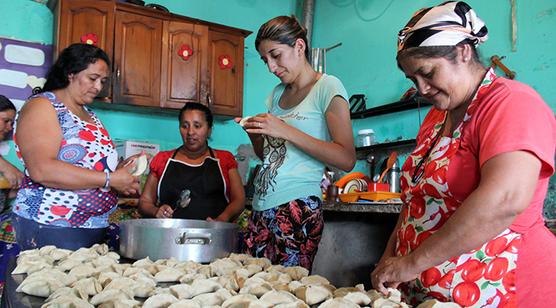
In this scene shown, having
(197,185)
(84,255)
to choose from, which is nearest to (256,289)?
(84,255)

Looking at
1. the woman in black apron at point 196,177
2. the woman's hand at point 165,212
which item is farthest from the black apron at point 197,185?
the woman's hand at point 165,212

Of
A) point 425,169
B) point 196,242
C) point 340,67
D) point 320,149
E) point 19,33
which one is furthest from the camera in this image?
point 340,67

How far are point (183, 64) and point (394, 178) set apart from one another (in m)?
1.93

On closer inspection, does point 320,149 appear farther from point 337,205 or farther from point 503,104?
point 337,205

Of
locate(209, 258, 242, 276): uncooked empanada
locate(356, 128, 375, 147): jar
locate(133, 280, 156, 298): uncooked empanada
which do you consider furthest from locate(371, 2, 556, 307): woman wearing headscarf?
locate(356, 128, 375, 147): jar

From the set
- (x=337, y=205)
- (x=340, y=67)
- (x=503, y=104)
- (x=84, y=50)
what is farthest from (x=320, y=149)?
(x=340, y=67)

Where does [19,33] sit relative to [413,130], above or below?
above

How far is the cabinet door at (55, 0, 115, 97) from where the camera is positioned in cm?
342

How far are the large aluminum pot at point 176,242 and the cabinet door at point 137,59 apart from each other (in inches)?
101

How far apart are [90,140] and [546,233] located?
52.1 inches

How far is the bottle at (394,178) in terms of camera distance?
3002mm

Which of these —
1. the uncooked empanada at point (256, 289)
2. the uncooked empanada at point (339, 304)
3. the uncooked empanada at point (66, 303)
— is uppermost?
the uncooked empanada at point (66, 303)

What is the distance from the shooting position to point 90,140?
1.55m

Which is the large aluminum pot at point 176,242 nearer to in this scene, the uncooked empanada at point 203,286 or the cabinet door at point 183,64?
the uncooked empanada at point 203,286
